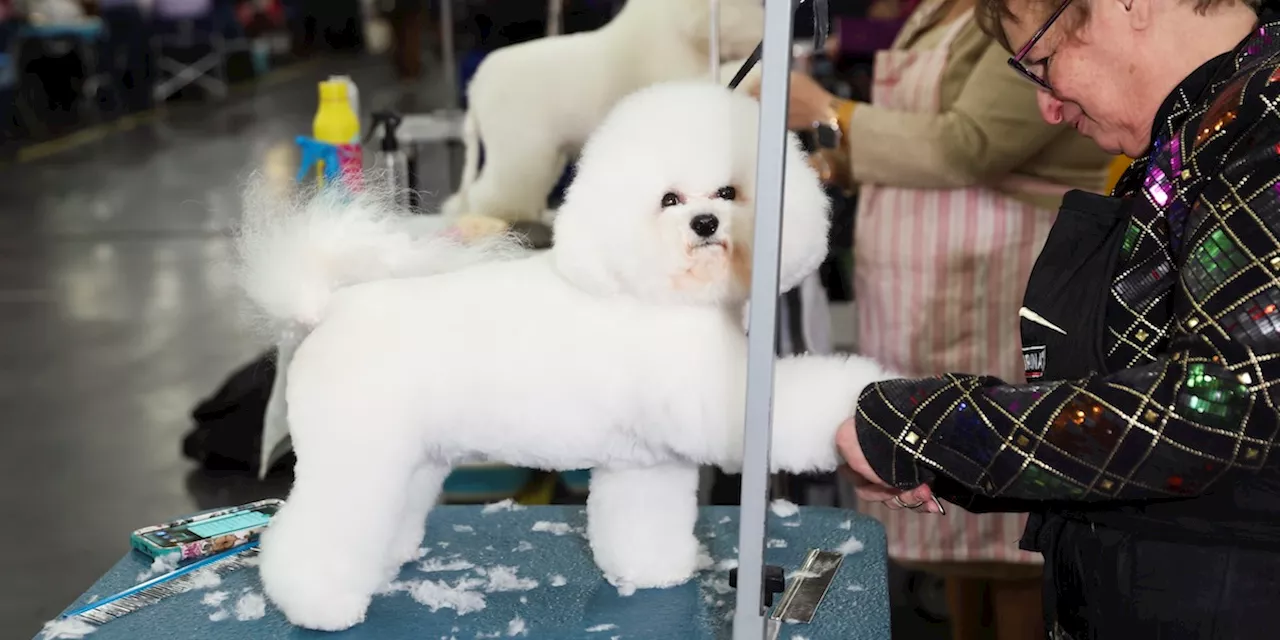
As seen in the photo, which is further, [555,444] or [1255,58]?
[555,444]

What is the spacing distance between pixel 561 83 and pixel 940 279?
1.98ft

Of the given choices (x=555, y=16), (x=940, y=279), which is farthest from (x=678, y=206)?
(x=555, y=16)

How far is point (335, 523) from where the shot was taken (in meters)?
1.02

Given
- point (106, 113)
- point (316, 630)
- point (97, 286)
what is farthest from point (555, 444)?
point (106, 113)

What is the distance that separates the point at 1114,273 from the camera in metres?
0.86

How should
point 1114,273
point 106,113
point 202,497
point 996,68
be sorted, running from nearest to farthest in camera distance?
1. point 1114,273
2. point 996,68
3. point 202,497
4. point 106,113

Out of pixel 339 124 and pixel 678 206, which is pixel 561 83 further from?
pixel 678 206

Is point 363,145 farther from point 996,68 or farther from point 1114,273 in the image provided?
point 1114,273

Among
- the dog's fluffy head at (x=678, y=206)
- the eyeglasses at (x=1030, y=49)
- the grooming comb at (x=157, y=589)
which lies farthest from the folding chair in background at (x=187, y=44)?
the eyeglasses at (x=1030, y=49)

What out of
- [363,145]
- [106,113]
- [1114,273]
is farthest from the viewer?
[106,113]

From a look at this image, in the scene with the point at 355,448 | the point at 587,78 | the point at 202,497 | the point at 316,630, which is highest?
the point at 587,78

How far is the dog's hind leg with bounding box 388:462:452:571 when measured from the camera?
114 centimetres

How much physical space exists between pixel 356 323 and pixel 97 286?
3.58 m

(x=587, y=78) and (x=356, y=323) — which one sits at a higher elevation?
(x=587, y=78)
